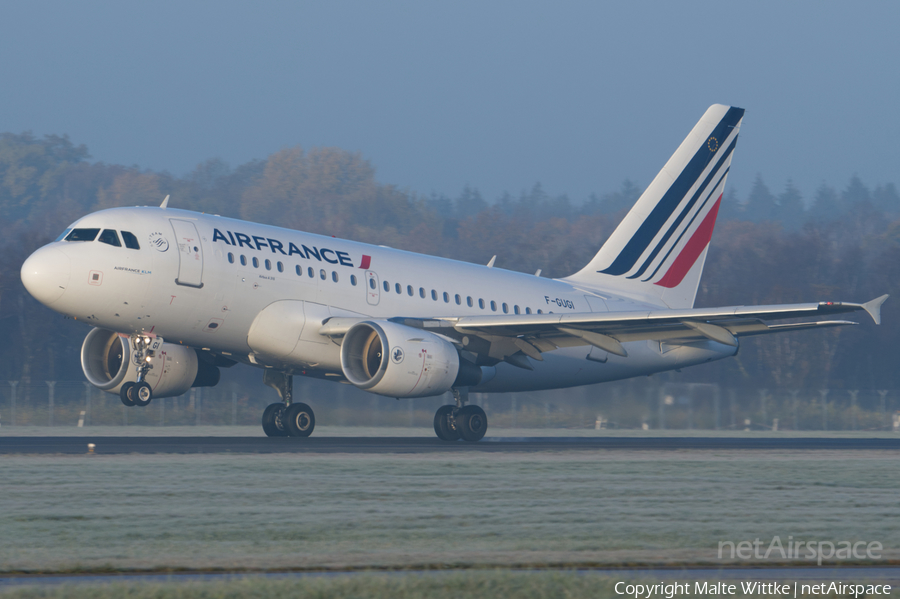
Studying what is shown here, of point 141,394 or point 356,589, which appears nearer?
point 356,589

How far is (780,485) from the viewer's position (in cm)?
1709

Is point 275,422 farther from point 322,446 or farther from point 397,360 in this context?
point 397,360

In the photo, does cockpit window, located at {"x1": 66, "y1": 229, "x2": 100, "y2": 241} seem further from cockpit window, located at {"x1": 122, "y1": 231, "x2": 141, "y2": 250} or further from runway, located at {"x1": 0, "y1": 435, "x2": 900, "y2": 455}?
runway, located at {"x1": 0, "y1": 435, "x2": 900, "y2": 455}

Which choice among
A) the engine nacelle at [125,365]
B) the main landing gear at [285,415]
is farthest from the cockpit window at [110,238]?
the main landing gear at [285,415]

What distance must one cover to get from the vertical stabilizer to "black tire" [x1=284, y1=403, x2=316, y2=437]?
32.8 ft

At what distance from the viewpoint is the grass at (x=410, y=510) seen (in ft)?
33.9

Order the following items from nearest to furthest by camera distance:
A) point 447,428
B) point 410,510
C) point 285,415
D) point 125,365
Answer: point 410,510
point 125,365
point 447,428
point 285,415

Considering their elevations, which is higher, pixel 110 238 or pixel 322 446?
pixel 110 238

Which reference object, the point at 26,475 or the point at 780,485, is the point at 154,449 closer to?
the point at 26,475

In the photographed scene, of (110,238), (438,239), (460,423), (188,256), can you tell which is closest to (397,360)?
(460,423)

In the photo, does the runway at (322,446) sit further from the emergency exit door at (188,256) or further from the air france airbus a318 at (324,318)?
the emergency exit door at (188,256)

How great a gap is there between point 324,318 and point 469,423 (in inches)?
189

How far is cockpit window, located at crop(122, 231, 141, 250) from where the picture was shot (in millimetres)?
24250

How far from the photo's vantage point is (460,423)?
27922 millimetres
